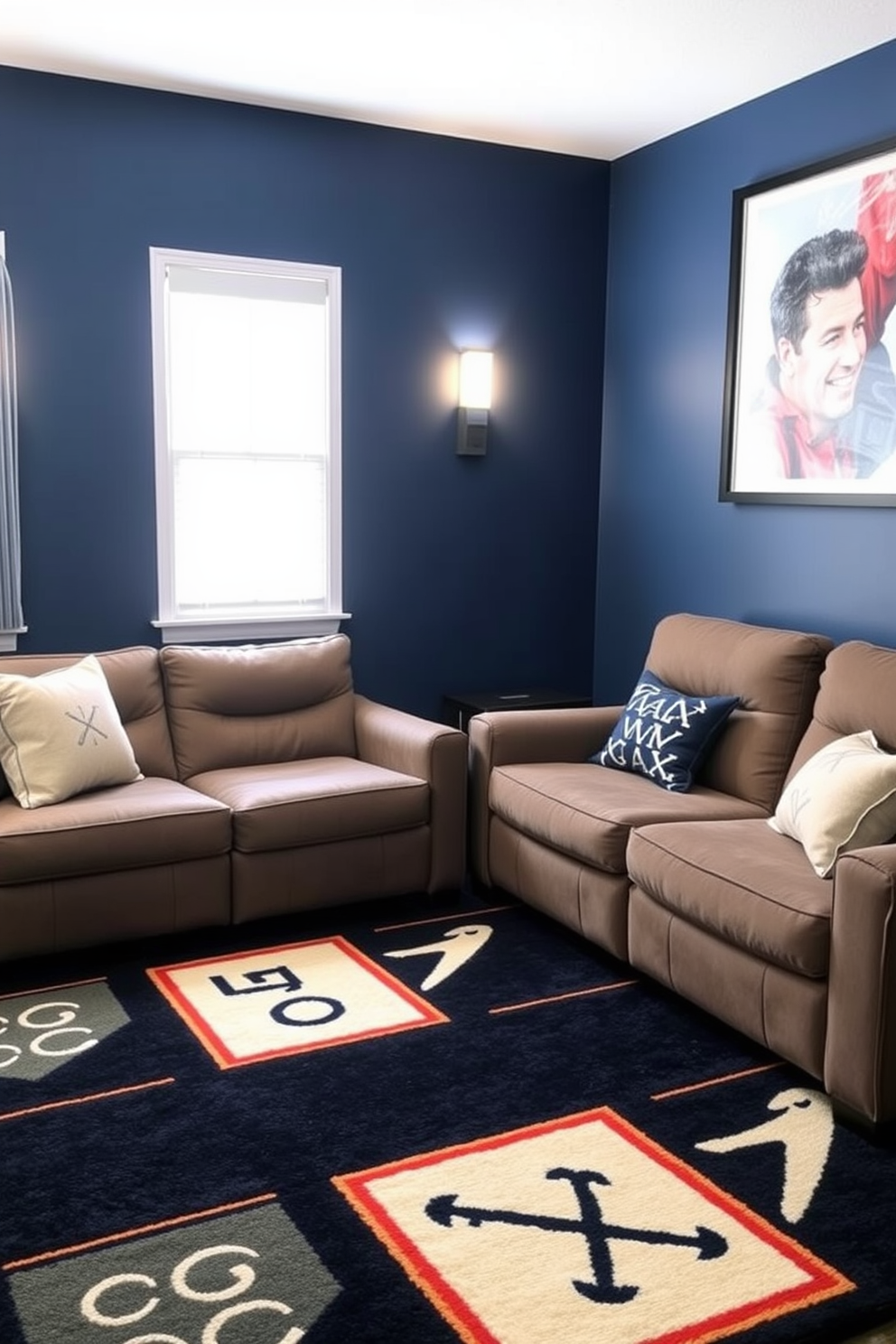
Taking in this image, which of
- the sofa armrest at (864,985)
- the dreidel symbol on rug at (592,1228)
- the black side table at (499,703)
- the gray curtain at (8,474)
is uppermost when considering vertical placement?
the gray curtain at (8,474)

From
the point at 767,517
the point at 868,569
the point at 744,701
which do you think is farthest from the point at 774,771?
the point at 767,517

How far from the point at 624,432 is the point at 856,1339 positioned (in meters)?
3.65

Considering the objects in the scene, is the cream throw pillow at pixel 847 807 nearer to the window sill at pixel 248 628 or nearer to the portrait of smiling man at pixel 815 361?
the portrait of smiling man at pixel 815 361

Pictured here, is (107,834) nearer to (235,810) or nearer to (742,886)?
(235,810)

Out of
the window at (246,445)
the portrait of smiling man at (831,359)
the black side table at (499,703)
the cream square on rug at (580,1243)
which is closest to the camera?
the cream square on rug at (580,1243)

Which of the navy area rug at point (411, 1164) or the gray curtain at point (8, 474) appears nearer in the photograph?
the navy area rug at point (411, 1164)

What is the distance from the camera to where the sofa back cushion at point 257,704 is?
4.14 meters

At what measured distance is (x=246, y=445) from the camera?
451cm

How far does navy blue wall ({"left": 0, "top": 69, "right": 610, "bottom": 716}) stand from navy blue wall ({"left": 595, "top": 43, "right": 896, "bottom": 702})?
0.57ft

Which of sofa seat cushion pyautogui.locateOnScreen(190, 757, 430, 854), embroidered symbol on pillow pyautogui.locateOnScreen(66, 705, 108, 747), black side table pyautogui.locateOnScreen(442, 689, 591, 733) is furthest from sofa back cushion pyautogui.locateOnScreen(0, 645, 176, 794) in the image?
black side table pyautogui.locateOnScreen(442, 689, 591, 733)

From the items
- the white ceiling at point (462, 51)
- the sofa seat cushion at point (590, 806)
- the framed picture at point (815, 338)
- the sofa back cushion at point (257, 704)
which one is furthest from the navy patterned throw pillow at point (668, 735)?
the white ceiling at point (462, 51)

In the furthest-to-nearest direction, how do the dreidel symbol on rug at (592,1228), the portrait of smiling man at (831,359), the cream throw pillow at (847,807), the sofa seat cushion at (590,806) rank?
the portrait of smiling man at (831,359)
the sofa seat cushion at (590,806)
the cream throw pillow at (847,807)
the dreidel symbol on rug at (592,1228)

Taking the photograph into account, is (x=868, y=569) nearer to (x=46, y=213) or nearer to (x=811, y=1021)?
(x=811, y=1021)

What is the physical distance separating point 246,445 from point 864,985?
293cm
